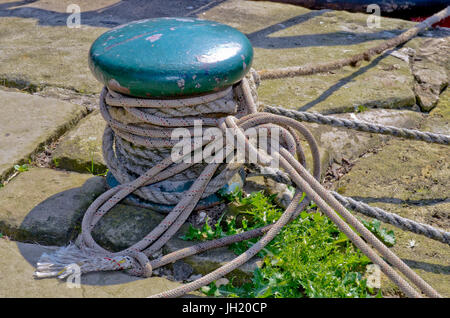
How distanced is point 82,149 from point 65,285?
0.86m

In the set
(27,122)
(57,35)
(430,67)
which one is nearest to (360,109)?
(430,67)

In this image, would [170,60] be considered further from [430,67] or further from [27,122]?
[430,67]

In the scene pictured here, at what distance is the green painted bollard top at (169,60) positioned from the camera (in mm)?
1521

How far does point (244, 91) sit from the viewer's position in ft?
5.71

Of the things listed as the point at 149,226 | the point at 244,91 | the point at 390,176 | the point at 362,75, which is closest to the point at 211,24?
the point at 244,91

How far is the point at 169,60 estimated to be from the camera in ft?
5.02

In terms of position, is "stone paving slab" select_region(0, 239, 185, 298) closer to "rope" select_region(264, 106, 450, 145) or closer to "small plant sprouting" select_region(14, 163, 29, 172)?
"small plant sprouting" select_region(14, 163, 29, 172)

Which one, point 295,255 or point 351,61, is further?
point 351,61

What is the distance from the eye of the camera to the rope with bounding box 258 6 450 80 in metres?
2.52

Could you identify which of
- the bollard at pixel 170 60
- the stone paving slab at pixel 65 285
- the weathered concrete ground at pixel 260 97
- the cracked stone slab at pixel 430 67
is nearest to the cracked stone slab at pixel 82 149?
the weathered concrete ground at pixel 260 97

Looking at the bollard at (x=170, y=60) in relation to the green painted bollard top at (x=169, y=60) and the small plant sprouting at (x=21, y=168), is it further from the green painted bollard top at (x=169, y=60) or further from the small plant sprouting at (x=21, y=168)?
the small plant sprouting at (x=21, y=168)

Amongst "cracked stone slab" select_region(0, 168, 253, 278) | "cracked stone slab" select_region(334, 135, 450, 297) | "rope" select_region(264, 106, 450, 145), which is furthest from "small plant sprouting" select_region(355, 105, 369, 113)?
"cracked stone slab" select_region(0, 168, 253, 278)

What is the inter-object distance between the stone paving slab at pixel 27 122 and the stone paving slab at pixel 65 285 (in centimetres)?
56

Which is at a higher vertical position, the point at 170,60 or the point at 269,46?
the point at 170,60
